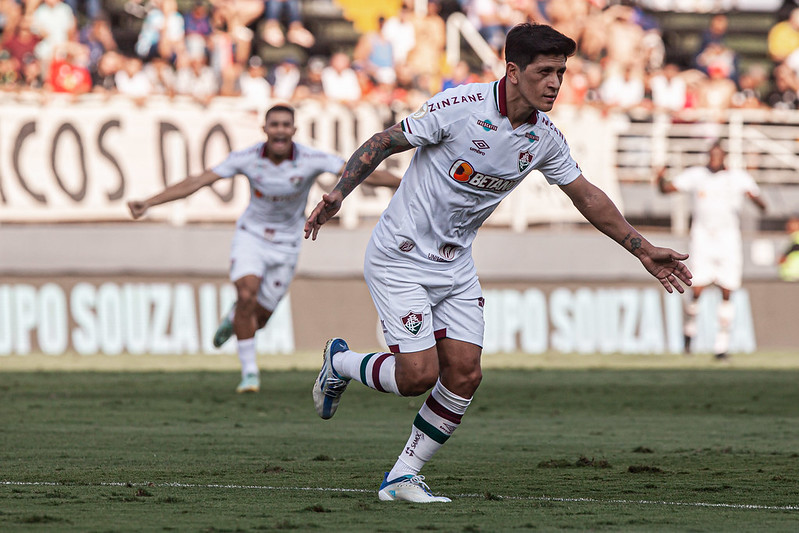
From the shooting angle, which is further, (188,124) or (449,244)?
(188,124)

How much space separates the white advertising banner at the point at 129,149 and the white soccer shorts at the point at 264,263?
17.4 ft

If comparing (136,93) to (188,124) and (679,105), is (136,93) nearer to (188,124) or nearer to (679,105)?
(188,124)

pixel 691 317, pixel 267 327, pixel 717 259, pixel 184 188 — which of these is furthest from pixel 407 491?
pixel 691 317

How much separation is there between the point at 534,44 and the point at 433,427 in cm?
188

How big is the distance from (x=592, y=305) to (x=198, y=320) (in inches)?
219

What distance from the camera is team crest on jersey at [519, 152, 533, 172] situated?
6656 mm

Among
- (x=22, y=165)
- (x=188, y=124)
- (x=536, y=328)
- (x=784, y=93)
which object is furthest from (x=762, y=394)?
(x=784, y=93)

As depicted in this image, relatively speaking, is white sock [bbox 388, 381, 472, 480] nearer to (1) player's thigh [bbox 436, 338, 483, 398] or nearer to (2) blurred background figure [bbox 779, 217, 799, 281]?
(1) player's thigh [bbox 436, 338, 483, 398]

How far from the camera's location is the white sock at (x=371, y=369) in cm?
676

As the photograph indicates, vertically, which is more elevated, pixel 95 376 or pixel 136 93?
pixel 136 93

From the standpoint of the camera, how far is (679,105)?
22.7 metres

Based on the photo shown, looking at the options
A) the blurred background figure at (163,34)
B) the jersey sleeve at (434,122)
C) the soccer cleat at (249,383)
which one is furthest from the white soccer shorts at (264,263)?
the blurred background figure at (163,34)

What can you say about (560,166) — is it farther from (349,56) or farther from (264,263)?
(349,56)

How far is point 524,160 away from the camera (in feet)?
21.9
